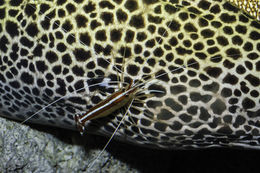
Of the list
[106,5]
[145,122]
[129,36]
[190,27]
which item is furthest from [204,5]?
[145,122]

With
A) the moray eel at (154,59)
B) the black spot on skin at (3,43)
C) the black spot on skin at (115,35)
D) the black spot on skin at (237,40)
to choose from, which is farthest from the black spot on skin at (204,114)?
the black spot on skin at (3,43)

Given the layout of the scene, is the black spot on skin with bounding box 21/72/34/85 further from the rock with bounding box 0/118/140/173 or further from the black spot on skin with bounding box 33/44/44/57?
the rock with bounding box 0/118/140/173

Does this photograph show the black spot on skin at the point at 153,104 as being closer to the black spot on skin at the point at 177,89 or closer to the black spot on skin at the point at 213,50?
the black spot on skin at the point at 177,89

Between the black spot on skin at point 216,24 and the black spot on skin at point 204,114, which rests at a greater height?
the black spot on skin at point 216,24

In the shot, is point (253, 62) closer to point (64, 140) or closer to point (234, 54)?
point (234, 54)

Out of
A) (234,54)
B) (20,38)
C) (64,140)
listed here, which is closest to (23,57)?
(20,38)

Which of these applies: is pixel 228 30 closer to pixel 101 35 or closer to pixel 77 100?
pixel 101 35
